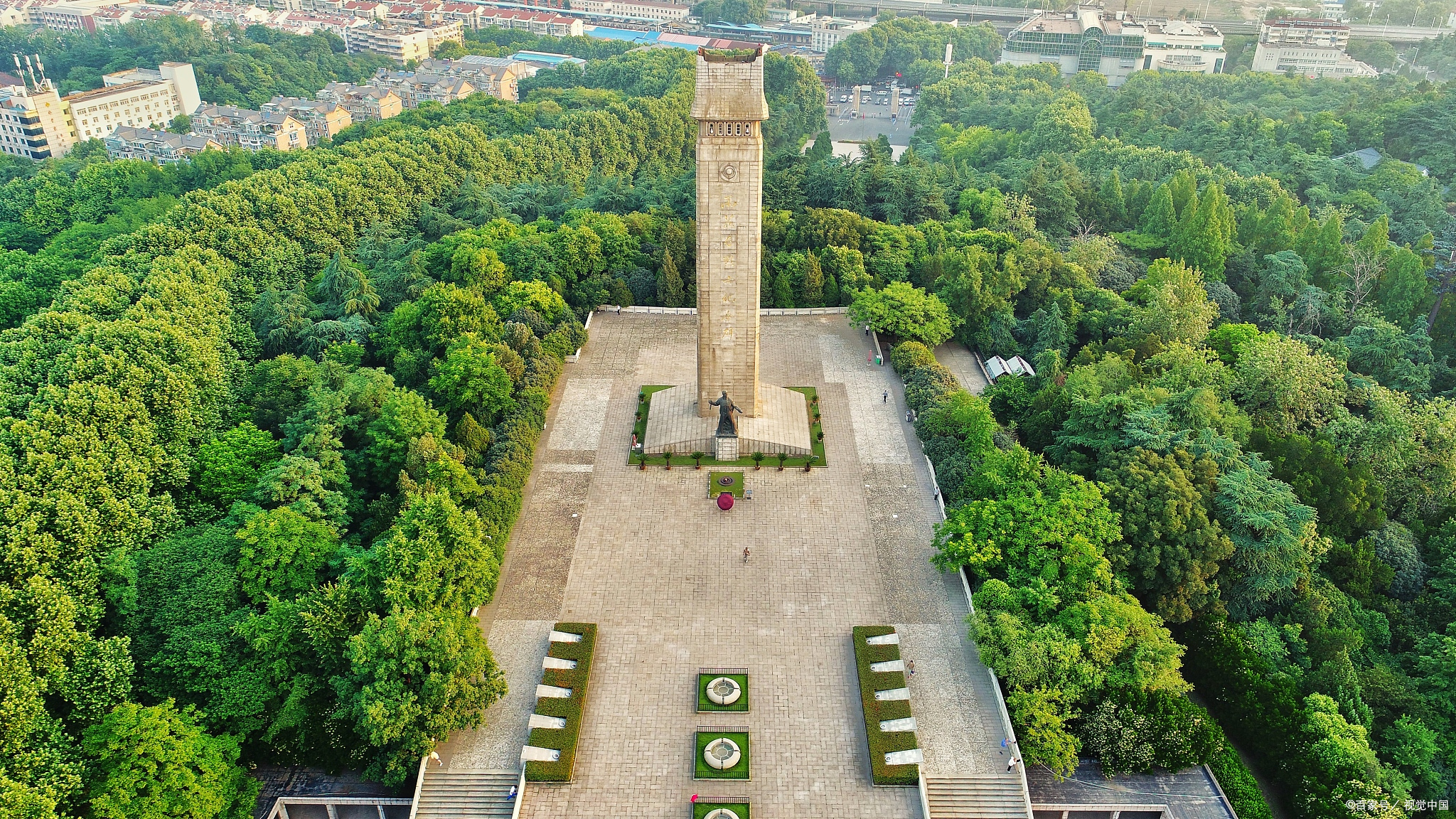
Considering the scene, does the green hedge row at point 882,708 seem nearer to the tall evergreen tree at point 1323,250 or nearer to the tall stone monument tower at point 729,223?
the tall stone monument tower at point 729,223

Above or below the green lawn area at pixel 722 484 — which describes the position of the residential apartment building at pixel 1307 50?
above

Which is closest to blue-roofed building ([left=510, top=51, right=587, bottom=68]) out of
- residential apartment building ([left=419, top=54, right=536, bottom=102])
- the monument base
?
residential apartment building ([left=419, top=54, right=536, bottom=102])

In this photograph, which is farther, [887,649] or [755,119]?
[755,119]

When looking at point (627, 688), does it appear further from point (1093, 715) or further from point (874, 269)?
point (874, 269)

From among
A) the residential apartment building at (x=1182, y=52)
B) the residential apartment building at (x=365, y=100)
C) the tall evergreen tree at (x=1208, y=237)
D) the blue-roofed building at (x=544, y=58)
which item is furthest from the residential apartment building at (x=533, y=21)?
the tall evergreen tree at (x=1208, y=237)

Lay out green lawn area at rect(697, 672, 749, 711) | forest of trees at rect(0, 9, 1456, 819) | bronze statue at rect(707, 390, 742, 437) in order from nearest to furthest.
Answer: forest of trees at rect(0, 9, 1456, 819), green lawn area at rect(697, 672, 749, 711), bronze statue at rect(707, 390, 742, 437)

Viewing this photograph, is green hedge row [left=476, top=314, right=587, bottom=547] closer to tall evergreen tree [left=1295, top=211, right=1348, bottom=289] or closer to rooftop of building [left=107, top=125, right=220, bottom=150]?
tall evergreen tree [left=1295, top=211, right=1348, bottom=289]

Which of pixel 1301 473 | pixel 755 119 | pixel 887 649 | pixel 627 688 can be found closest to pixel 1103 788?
pixel 887 649
